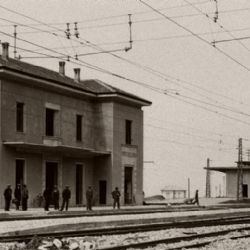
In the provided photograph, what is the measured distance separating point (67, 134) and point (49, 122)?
211 cm

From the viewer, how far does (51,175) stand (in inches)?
1681

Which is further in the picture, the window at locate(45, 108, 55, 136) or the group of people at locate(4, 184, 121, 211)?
the window at locate(45, 108, 55, 136)

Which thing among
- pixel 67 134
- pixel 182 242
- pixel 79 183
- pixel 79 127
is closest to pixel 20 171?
pixel 67 134

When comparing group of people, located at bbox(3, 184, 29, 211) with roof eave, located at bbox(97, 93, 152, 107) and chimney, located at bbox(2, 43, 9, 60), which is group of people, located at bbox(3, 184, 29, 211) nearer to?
chimney, located at bbox(2, 43, 9, 60)

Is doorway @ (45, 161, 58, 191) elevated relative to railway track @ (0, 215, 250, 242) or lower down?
elevated

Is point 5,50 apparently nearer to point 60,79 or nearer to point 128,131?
point 60,79

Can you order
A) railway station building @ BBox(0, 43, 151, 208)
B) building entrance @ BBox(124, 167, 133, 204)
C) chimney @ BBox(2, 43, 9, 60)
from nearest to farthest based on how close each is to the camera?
railway station building @ BBox(0, 43, 151, 208), chimney @ BBox(2, 43, 9, 60), building entrance @ BBox(124, 167, 133, 204)

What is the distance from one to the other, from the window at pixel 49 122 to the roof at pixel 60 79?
1.88 metres

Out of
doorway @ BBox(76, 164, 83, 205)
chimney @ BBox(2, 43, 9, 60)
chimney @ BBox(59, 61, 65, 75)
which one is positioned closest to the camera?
chimney @ BBox(2, 43, 9, 60)

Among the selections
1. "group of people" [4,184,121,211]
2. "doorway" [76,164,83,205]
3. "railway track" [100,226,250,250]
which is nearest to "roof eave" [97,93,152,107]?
"doorway" [76,164,83,205]

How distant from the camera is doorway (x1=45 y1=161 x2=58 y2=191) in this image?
4219 centimetres

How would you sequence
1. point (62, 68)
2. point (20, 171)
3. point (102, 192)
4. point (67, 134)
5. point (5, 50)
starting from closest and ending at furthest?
point (20, 171) → point (5, 50) → point (67, 134) → point (102, 192) → point (62, 68)

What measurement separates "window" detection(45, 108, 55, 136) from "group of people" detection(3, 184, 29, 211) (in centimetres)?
605

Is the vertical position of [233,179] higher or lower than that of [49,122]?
lower
